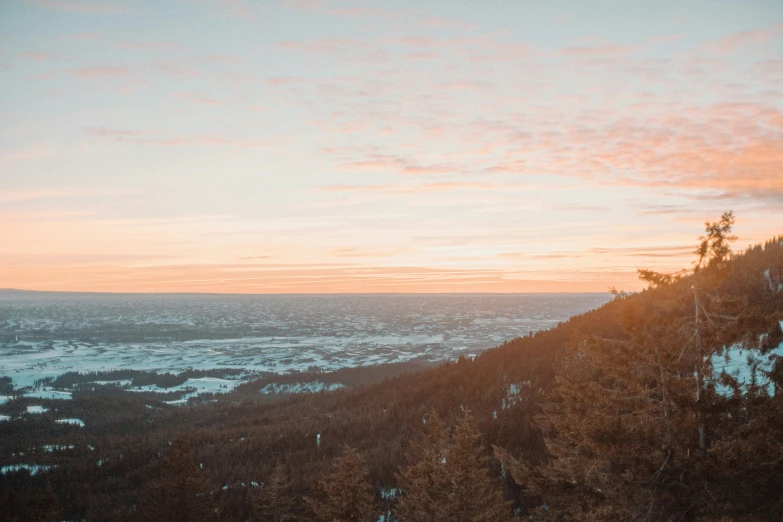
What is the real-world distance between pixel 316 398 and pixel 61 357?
133 meters

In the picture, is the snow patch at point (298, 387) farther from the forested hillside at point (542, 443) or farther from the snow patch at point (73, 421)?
the forested hillside at point (542, 443)

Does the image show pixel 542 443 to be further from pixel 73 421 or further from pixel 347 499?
pixel 73 421

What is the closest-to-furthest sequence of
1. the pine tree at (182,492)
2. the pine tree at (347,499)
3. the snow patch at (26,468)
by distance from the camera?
the pine tree at (347,499)
the pine tree at (182,492)
the snow patch at (26,468)

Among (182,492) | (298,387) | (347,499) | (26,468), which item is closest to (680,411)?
(347,499)

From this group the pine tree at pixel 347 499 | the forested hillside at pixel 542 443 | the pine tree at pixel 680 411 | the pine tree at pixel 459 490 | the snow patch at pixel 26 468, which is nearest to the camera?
the pine tree at pixel 680 411

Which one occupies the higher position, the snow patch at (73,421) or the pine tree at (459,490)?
the pine tree at (459,490)

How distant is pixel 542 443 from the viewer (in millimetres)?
34250

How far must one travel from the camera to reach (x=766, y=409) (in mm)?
8969

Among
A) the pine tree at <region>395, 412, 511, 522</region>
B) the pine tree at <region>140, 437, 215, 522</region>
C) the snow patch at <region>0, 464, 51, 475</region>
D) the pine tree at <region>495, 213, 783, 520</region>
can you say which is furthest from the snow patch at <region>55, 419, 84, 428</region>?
the pine tree at <region>495, 213, 783, 520</region>

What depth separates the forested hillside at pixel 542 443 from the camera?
363 inches

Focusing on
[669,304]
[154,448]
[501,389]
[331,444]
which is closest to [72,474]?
[154,448]

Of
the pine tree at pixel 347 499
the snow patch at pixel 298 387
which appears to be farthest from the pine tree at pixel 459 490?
the snow patch at pixel 298 387

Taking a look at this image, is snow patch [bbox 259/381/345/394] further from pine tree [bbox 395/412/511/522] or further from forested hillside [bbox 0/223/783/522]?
pine tree [bbox 395/412/511/522]

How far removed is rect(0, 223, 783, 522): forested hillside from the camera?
9211 mm
